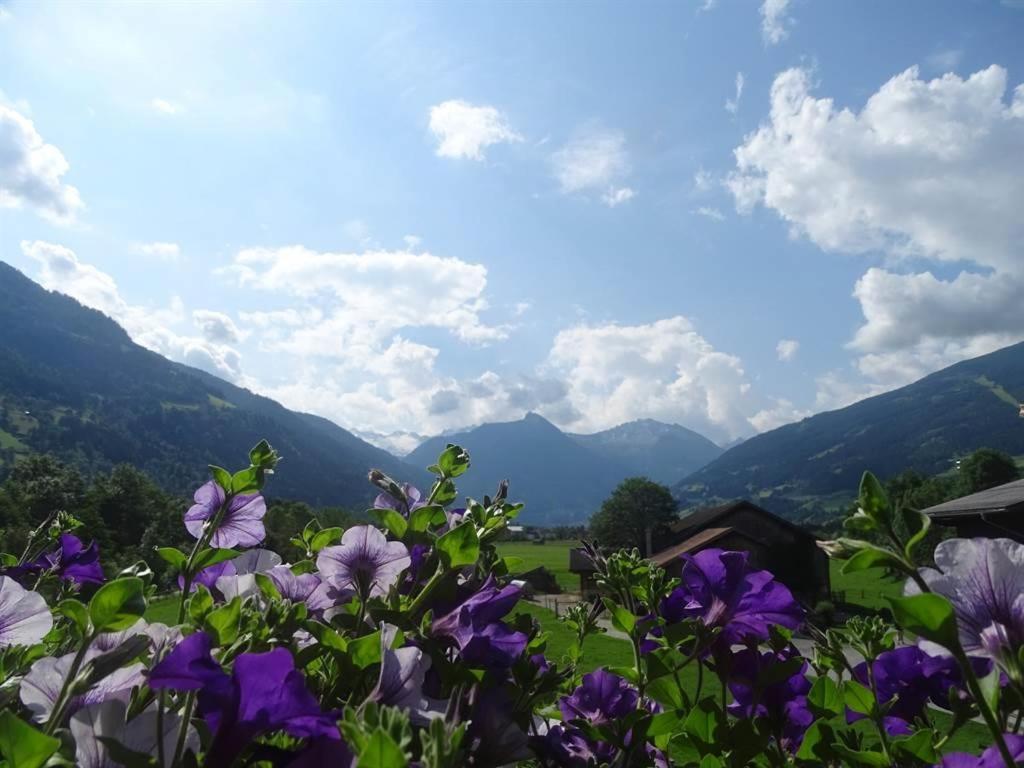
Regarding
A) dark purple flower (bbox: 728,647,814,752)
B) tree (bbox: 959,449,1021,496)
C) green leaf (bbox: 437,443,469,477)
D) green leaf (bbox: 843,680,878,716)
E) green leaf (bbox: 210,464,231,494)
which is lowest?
dark purple flower (bbox: 728,647,814,752)

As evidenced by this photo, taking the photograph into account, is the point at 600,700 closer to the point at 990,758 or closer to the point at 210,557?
the point at 990,758

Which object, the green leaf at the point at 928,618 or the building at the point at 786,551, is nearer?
the green leaf at the point at 928,618

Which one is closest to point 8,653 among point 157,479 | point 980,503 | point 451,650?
point 451,650

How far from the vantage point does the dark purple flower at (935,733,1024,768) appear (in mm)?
863

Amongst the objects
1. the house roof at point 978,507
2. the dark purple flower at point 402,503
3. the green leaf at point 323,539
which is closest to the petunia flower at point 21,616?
the green leaf at point 323,539

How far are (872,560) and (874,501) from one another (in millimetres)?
82

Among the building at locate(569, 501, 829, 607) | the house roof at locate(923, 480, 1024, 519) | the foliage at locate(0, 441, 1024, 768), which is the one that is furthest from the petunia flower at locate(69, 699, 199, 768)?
the building at locate(569, 501, 829, 607)

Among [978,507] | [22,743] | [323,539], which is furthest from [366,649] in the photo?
[978,507]

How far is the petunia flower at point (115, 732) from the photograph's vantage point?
2.50 ft

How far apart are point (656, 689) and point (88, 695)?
3.01 ft

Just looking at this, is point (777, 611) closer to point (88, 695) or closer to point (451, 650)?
point (451, 650)

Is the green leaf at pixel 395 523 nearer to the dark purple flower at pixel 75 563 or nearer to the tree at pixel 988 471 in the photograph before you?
the dark purple flower at pixel 75 563

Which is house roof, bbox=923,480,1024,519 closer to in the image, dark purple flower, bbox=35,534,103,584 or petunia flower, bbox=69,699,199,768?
dark purple flower, bbox=35,534,103,584

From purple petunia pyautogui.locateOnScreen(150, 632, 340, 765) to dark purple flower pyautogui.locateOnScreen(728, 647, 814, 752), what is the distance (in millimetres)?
862
